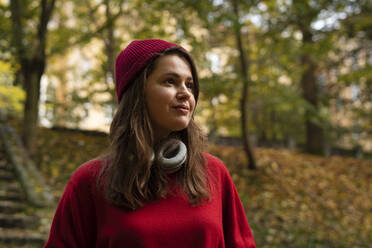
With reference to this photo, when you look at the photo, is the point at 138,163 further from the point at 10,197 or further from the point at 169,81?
the point at 10,197

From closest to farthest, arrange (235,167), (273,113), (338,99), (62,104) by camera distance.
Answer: (235,167) → (62,104) → (338,99) → (273,113)

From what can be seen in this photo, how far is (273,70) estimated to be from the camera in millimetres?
9469

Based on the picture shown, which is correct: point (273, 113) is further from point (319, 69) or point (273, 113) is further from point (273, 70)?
point (273, 70)

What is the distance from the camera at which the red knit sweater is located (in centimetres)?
150

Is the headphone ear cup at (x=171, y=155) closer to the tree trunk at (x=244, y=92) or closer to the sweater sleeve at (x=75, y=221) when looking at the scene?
the sweater sleeve at (x=75, y=221)

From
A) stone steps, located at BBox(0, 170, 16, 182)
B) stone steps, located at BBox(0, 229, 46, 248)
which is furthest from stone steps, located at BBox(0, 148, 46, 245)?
stone steps, located at BBox(0, 170, 16, 182)

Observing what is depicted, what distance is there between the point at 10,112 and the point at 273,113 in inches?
452

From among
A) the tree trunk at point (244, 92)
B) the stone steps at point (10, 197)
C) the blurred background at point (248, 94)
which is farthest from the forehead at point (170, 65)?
the tree trunk at point (244, 92)

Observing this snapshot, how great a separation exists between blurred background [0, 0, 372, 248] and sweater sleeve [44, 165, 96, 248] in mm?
3777

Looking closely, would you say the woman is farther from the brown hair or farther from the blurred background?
the blurred background

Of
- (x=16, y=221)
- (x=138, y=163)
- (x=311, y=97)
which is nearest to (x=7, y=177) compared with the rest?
(x=16, y=221)

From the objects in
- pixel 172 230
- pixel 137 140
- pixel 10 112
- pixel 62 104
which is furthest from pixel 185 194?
pixel 10 112

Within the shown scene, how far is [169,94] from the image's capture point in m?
1.67

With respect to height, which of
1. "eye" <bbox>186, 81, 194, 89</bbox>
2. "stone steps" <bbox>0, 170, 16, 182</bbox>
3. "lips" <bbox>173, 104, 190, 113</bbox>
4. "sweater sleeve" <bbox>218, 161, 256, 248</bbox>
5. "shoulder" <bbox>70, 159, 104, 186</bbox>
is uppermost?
"eye" <bbox>186, 81, 194, 89</bbox>
